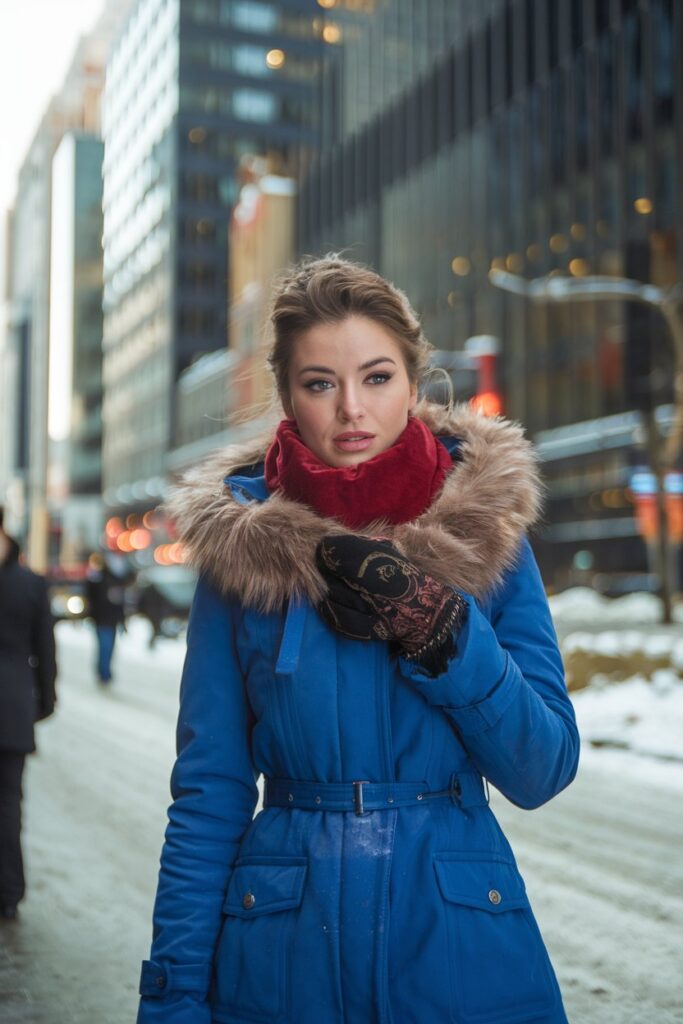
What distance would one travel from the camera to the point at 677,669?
14.7 m

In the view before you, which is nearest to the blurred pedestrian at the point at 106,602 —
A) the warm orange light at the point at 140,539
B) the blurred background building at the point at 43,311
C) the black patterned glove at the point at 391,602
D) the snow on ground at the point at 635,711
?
the snow on ground at the point at 635,711

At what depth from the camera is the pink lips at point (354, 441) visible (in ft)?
7.87

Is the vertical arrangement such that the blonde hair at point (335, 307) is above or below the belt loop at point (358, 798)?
above

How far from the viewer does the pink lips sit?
2.40 metres

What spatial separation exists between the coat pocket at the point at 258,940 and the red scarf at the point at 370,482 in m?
0.62

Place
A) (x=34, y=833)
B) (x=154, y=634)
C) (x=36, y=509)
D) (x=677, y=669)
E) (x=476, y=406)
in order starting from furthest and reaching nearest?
1. (x=36, y=509)
2. (x=154, y=634)
3. (x=677, y=669)
4. (x=34, y=833)
5. (x=476, y=406)

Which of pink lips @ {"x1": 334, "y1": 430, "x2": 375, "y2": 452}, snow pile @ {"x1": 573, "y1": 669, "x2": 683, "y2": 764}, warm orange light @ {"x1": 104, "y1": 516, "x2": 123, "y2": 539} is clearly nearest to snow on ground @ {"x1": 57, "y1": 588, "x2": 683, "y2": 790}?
snow pile @ {"x1": 573, "y1": 669, "x2": 683, "y2": 764}

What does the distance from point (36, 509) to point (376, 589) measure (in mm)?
175944

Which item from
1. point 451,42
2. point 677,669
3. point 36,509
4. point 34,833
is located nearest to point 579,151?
point 451,42

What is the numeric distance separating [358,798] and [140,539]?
351 feet

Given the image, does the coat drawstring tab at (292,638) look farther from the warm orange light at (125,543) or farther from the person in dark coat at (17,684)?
the warm orange light at (125,543)

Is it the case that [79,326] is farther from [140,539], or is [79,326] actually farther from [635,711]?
[635,711]

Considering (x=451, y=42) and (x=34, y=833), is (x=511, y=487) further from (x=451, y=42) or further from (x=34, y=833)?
(x=451, y=42)

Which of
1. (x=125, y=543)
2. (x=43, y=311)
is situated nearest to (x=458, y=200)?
(x=125, y=543)
